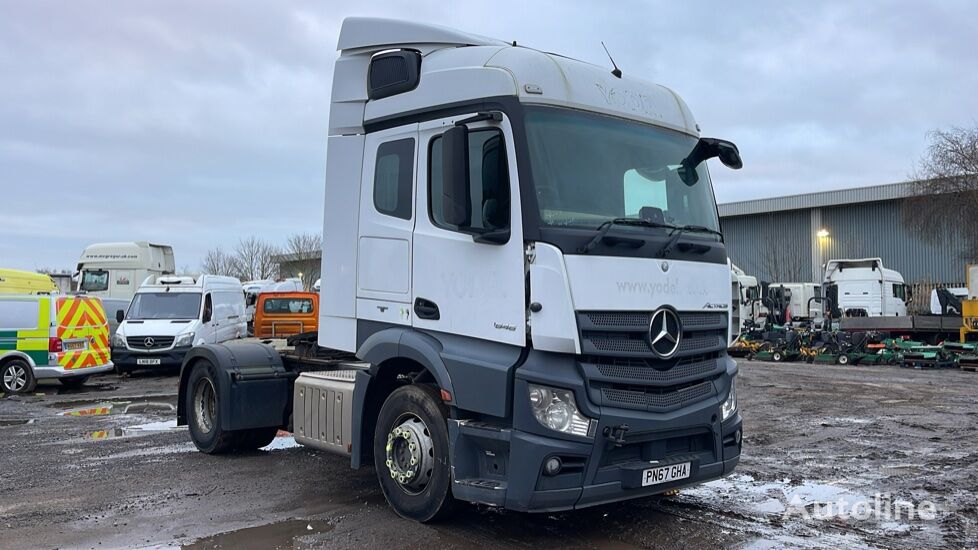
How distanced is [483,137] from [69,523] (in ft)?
14.5

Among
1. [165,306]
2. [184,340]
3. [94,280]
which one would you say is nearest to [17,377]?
[184,340]

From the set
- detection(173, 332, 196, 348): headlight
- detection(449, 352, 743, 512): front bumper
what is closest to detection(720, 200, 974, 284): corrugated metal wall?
detection(173, 332, 196, 348): headlight

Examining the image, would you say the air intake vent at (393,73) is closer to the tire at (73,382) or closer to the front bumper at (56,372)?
the front bumper at (56,372)

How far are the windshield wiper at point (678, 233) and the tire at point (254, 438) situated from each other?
508 cm

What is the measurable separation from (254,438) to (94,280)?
2242 centimetres

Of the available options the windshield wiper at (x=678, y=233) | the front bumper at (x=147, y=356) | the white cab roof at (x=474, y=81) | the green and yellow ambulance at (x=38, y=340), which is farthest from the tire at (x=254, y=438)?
the front bumper at (x=147, y=356)

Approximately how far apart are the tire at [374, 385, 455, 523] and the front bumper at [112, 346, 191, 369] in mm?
14215

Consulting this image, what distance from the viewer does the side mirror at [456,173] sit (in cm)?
549

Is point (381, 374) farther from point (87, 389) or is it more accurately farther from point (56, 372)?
point (87, 389)

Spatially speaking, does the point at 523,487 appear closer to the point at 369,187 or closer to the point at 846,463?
the point at 369,187

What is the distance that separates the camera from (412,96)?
6473 mm

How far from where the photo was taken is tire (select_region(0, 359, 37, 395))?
51.7 feet

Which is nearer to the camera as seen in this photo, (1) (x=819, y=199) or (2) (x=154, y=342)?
(2) (x=154, y=342)

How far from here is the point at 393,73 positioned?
6.67m
